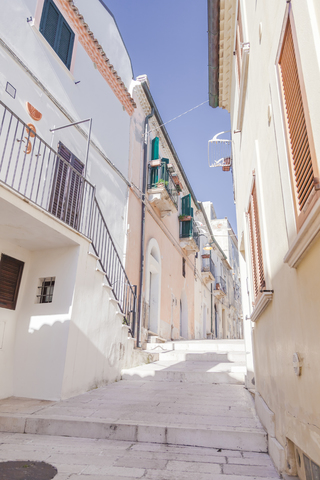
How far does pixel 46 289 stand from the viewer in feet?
19.2

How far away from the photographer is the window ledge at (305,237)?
1681mm

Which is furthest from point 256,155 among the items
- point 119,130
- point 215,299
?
point 215,299

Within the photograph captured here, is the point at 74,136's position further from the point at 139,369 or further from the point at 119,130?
the point at 139,369

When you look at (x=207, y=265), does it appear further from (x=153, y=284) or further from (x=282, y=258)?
(x=282, y=258)

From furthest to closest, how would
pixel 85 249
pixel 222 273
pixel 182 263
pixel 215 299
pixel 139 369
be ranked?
pixel 222 273
pixel 215 299
pixel 182 263
pixel 139 369
pixel 85 249

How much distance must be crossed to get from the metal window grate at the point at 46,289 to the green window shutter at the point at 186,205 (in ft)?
40.1

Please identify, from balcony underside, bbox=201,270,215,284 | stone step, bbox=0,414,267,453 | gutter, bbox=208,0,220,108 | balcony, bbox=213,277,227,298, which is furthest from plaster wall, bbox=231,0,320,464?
balcony, bbox=213,277,227,298

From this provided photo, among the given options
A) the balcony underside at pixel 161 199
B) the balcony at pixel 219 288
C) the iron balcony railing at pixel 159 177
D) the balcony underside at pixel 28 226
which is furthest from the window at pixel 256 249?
the balcony at pixel 219 288

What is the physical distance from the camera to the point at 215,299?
26188 mm

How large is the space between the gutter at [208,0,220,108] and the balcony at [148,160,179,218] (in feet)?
12.3

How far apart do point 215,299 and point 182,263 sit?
9.74 m

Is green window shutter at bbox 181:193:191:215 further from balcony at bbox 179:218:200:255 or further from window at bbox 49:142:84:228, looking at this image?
window at bbox 49:142:84:228

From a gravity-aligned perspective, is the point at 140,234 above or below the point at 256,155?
above

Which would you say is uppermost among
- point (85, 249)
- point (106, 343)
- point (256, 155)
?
point (256, 155)
